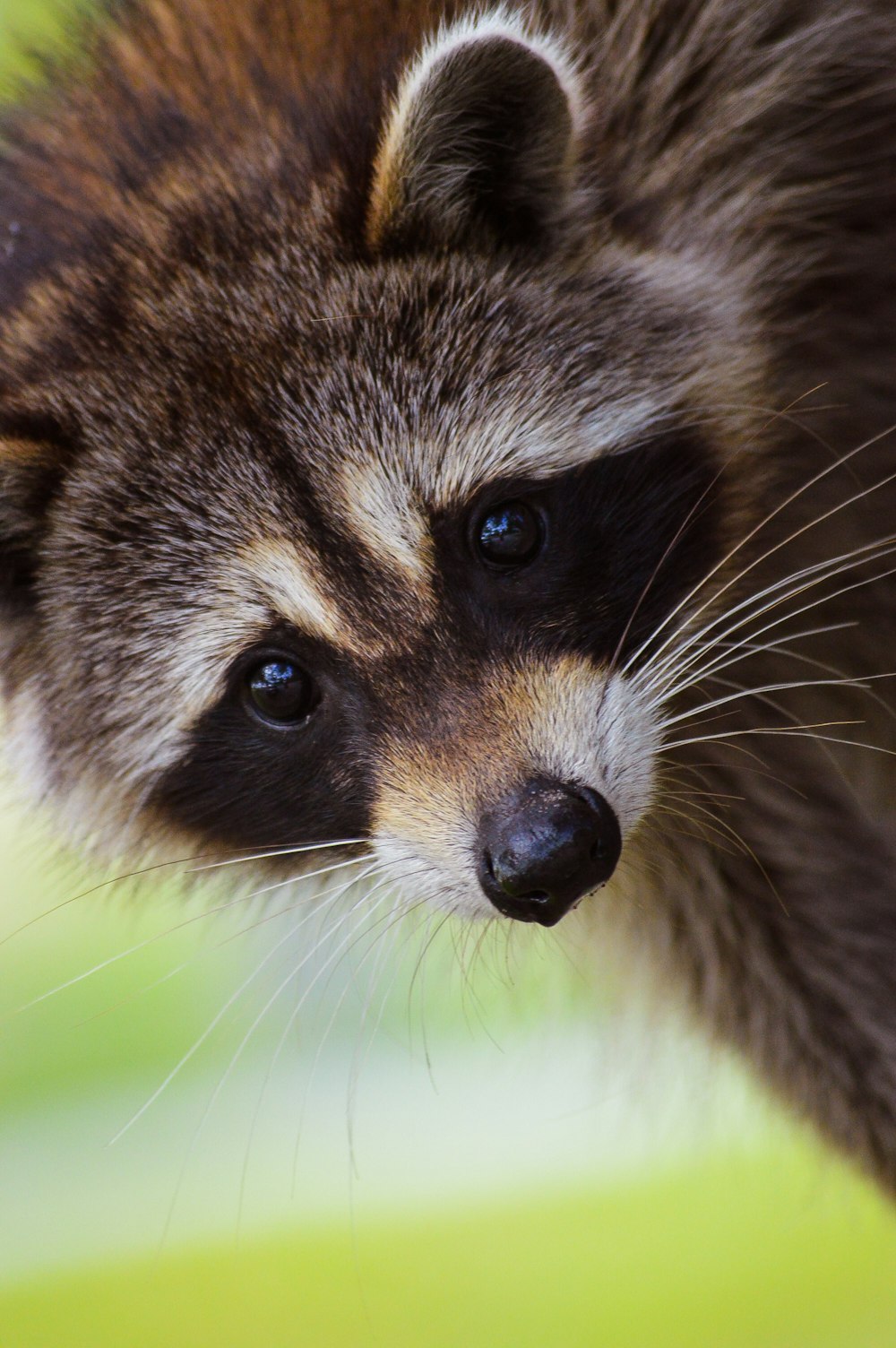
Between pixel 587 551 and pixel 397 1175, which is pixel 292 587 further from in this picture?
pixel 397 1175

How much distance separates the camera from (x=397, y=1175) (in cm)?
242

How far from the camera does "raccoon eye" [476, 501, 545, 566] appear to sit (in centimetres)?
135

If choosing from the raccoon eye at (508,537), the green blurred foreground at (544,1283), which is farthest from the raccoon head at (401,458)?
the green blurred foreground at (544,1283)

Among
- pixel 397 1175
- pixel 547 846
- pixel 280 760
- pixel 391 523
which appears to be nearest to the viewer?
pixel 547 846

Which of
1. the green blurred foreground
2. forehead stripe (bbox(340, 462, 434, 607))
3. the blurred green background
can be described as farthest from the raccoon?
the green blurred foreground

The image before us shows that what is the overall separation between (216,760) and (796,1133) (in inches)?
30.4

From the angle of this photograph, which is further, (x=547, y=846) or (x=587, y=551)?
(x=587, y=551)

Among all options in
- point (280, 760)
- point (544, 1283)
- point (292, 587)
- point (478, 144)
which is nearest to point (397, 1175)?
point (544, 1283)

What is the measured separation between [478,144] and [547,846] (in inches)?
24.2

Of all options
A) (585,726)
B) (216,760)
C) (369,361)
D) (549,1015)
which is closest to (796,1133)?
(549,1015)

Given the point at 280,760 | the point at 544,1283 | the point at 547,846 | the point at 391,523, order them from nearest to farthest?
1. the point at 547,846
2. the point at 391,523
3. the point at 280,760
4. the point at 544,1283

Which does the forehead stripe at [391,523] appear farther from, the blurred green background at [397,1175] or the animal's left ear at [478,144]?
the blurred green background at [397,1175]

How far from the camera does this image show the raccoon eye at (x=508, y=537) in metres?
1.35

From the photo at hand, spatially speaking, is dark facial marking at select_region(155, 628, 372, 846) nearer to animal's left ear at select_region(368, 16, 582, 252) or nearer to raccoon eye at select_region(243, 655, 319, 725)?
raccoon eye at select_region(243, 655, 319, 725)
